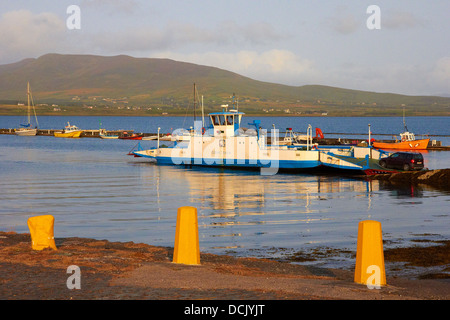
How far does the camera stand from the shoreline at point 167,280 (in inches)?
427

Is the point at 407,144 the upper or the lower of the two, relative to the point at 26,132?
lower

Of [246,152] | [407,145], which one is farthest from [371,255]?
[407,145]

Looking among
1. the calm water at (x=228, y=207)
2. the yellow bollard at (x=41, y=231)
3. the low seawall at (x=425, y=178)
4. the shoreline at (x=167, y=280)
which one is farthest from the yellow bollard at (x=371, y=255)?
the low seawall at (x=425, y=178)

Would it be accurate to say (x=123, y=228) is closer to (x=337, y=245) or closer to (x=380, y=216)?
(x=337, y=245)

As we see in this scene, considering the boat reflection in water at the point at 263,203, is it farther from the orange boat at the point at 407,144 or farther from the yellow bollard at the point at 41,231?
the orange boat at the point at 407,144

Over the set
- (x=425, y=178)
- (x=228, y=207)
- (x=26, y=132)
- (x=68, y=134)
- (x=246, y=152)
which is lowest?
(x=228, y=207)

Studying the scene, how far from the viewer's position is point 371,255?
12352 millimetres

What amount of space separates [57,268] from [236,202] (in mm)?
23685

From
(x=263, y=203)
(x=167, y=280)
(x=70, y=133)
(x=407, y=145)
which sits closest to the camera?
(x=167, y=280)

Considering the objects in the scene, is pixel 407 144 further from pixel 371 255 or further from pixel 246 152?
pixel 371 255

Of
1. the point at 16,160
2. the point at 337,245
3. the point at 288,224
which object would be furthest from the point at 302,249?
the point at 16,160

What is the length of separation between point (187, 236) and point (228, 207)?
65.0 ft

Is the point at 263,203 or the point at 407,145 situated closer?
the point at 263,203
